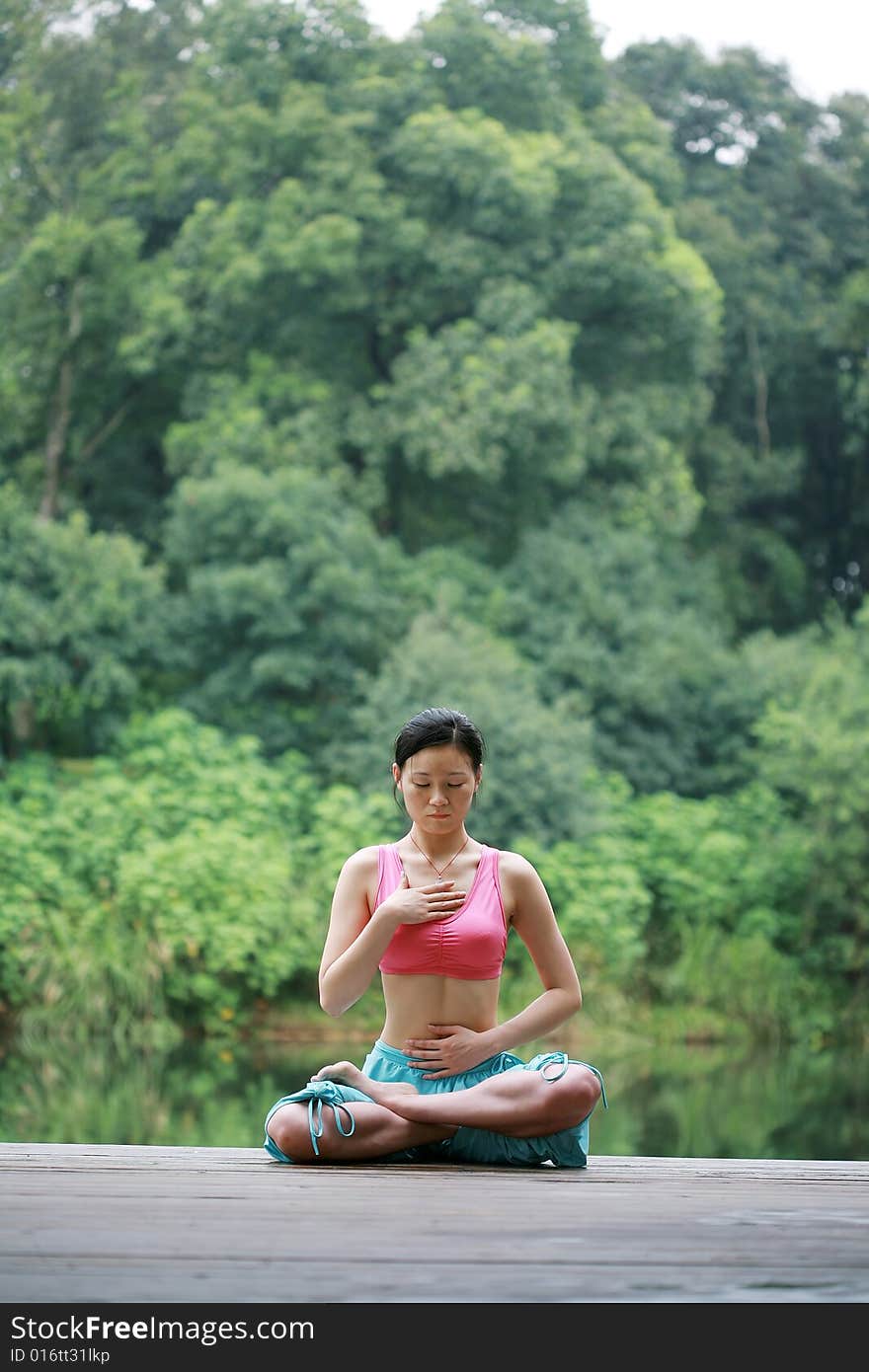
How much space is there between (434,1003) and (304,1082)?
731 centimetres

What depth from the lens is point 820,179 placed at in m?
18.3

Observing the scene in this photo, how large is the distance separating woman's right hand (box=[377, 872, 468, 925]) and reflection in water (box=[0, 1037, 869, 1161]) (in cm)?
457

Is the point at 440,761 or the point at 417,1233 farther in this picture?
the point at 440,761

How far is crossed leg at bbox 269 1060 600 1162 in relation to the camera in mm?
3051

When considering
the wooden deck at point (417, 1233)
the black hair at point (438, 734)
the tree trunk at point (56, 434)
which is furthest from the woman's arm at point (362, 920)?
the tree trunk at point (56, 434)

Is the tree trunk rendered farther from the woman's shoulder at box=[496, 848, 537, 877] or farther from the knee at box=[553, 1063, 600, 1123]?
the knee at box=[553, 1063, 600, 1123]

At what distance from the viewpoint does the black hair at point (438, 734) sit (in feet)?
10.3

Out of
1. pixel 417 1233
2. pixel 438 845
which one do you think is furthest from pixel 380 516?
pixel 417 1233

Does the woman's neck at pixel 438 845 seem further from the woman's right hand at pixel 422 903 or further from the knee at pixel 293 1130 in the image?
the knee at pixel 293 1130

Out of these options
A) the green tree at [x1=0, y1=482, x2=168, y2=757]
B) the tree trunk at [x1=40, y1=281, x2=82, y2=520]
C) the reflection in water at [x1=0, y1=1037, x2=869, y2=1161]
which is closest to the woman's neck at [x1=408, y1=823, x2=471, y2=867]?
the reflection in water at [x1=0, y1=1037, x2=869, y2=1161]

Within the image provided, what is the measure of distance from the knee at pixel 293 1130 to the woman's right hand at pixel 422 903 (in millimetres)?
394

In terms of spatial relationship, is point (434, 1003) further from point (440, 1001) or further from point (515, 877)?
point (515, 877)

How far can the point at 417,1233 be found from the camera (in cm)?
235
